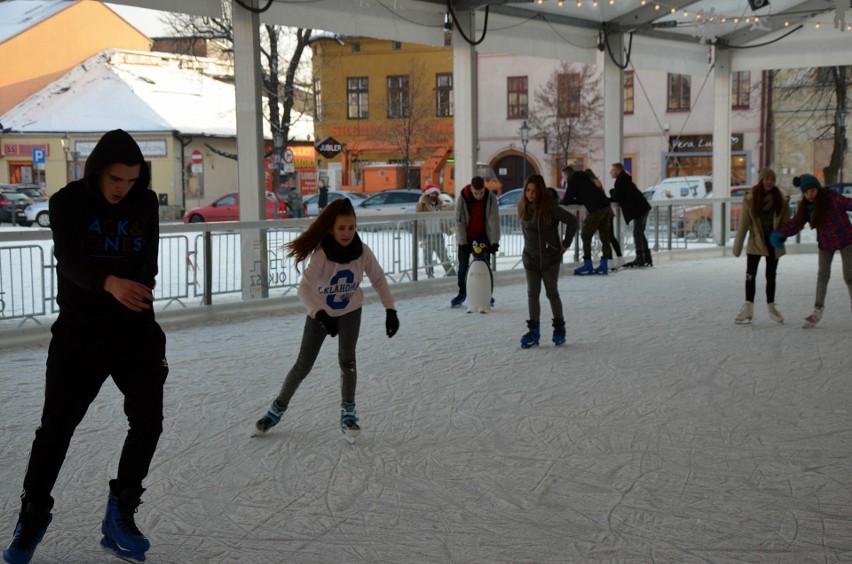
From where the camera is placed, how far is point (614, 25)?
16.3 m

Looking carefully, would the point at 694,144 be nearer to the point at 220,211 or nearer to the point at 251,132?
the point at 220,211

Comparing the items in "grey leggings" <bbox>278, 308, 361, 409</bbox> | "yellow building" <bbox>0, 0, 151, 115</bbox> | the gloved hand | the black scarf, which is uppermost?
"yellow building" <bbox>0, 0, 151, 115</bbox>

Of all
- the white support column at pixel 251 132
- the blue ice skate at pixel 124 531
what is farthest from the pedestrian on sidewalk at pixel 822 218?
the blue ice skate at pixel 124 531

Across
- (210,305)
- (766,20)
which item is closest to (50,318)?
(210,305)

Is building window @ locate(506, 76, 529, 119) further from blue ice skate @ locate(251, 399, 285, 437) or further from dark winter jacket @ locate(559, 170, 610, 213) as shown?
blue ice skate @ locate(251, 399, 285, 437)

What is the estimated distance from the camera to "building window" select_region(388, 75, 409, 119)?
131 ft

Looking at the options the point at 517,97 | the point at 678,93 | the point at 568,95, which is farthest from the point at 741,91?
the point at 517,97

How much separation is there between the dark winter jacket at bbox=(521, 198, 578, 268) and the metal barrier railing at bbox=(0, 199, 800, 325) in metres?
2.58

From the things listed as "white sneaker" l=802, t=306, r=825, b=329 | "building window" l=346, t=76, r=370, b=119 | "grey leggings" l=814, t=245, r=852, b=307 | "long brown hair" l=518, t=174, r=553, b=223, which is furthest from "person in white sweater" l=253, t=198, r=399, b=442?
"building window" l=346, t=76, r=370, b=119

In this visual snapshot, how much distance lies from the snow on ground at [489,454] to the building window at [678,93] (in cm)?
2827

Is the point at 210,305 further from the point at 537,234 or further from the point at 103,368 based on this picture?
the point at 103,368

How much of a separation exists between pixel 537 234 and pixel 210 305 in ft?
12.3

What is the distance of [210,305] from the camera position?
1004 cm

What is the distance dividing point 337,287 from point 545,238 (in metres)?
3.31
